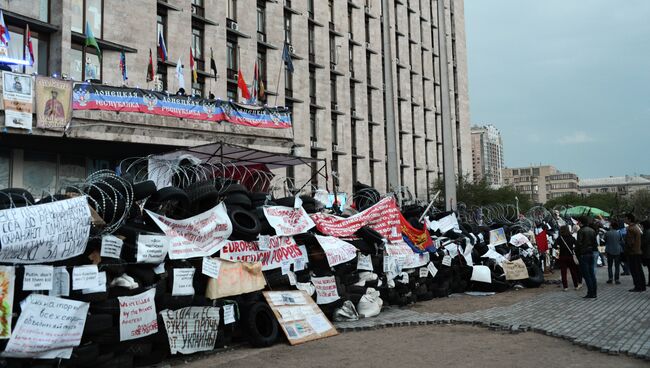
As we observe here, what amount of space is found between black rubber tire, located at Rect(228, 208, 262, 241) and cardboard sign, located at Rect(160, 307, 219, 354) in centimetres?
149

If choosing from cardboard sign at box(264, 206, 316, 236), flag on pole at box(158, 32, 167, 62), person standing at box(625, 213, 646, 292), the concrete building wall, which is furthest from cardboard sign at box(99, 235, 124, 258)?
flag on pole at box(158, 32, 167, 62)

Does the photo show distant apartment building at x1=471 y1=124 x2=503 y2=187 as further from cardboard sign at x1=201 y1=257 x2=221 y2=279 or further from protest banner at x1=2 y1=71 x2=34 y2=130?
cardboard sign at x1=201 y1=257 x2=221 y2=279

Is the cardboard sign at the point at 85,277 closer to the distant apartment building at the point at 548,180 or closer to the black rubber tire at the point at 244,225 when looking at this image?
the black rubber tire at the point at 244,225

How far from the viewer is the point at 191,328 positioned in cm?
851

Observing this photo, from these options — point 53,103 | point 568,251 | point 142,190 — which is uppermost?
point 53,103

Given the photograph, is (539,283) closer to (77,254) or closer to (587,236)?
(587,236)

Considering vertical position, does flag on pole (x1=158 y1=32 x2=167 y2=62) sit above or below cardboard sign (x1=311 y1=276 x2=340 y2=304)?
above

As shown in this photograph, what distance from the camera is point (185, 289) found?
8.52 metres

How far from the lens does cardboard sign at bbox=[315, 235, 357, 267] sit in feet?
36.6

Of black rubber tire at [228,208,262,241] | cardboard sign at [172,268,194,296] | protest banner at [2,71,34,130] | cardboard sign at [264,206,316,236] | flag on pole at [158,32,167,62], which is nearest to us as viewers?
cardboard sign at [172,268,194,296]

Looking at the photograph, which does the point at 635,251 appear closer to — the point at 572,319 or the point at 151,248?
the point at 572,319

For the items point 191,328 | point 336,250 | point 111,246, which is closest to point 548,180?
point 336,250

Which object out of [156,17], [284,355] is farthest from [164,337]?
[156,17]

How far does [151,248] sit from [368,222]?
5970 mm
